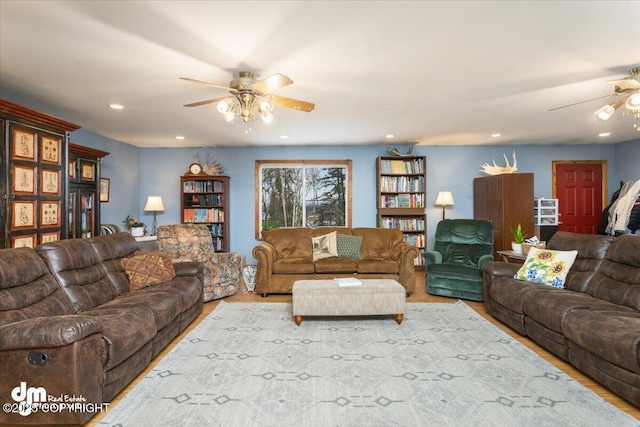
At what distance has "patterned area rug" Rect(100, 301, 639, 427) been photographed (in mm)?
1917

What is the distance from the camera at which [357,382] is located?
2.28 metres

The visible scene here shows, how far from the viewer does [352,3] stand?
2035 millimetres

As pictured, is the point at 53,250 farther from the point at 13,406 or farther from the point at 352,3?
the point at 352,3

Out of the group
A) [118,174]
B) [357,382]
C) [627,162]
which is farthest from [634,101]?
[118,174]

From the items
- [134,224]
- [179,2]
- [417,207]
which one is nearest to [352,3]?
[179,2]

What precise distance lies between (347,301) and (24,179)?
336 cm

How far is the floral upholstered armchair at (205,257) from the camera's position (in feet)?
14.4

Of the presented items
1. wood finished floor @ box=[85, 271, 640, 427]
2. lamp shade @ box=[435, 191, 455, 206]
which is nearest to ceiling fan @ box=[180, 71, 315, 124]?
wood finished floor @ box=[85, 271, 640, 427]

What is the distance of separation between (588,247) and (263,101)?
347cm

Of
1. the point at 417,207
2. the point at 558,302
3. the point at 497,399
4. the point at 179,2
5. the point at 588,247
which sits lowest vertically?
the point at 497,399

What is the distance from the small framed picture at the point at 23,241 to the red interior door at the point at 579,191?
8159 mm

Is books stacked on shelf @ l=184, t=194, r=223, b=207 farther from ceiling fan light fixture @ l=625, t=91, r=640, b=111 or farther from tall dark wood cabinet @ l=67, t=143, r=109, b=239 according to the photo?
ceiling fan light fixture @ l=625, t=91, r=640, b=111

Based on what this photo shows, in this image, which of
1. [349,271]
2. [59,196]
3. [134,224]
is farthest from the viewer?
[134,224]

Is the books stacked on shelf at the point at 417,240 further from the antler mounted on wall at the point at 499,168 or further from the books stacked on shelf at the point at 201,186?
the books stacked on shelf at the point at 201,186
